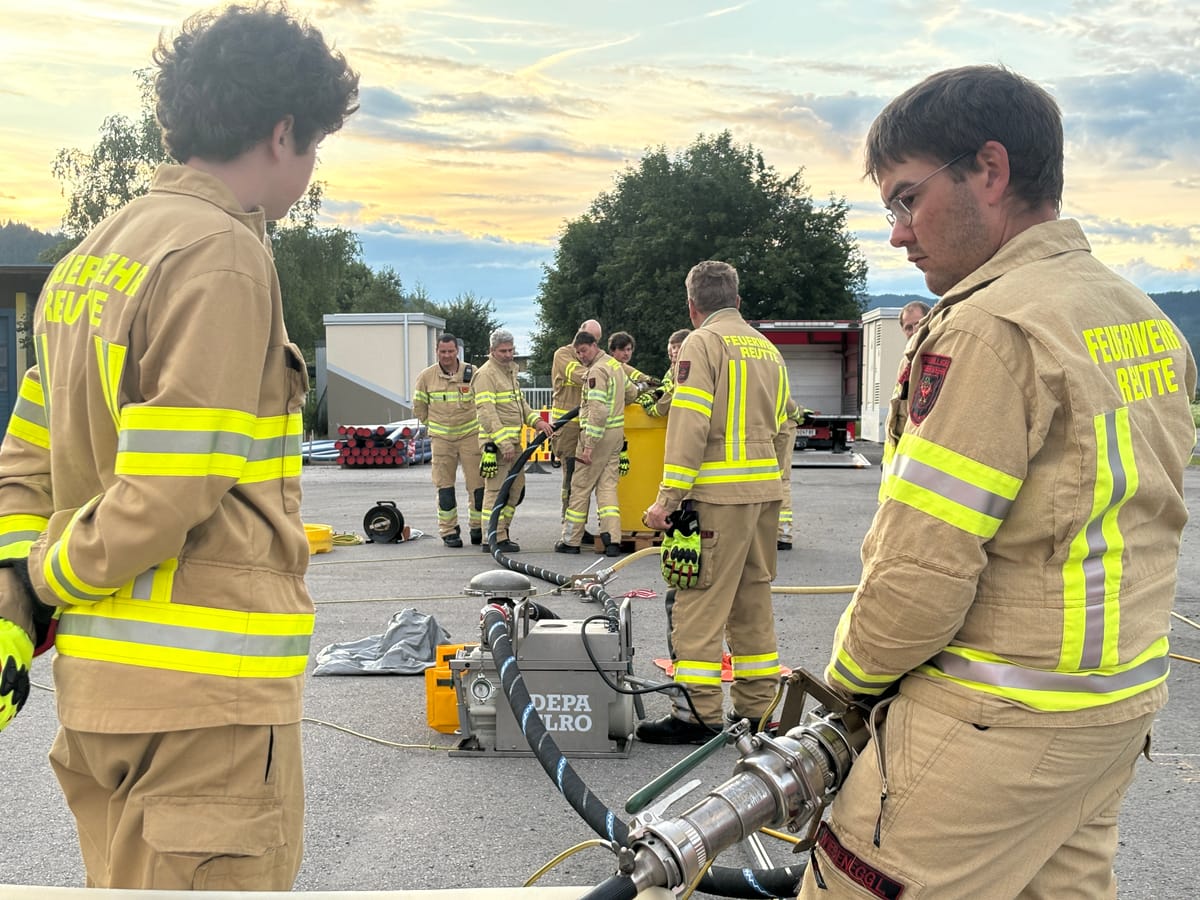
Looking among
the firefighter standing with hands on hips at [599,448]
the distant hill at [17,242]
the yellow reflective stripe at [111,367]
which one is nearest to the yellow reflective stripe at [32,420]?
the yellow reflective stripe at [111,367]

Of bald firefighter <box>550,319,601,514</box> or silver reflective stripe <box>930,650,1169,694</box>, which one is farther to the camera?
bald firefighter <box>550,319,601,514</box>

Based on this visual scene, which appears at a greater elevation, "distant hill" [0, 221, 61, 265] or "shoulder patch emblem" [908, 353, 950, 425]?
"distant hill" [0, 221, 61, 265]

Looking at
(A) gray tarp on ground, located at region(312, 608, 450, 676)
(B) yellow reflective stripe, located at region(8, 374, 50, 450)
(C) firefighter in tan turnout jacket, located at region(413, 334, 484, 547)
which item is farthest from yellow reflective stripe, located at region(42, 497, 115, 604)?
(C) firefighter in tan turnout jacket, located at region(413, 334, 484, 547)

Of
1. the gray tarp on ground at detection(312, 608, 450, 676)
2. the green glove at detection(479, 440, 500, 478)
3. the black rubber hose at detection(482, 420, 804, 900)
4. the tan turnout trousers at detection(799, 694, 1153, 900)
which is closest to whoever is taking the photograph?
the tan turnout trousers at detection(799, 694, 1153, 900)

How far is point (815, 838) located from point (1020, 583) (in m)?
0.60

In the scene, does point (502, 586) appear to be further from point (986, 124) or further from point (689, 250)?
point (689, 250)

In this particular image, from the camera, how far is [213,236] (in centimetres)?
178

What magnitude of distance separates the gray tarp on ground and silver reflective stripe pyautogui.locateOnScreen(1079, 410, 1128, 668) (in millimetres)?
4824

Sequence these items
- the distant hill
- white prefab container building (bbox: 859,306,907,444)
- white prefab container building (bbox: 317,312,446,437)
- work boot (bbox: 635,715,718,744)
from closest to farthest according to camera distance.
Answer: work boot (bbox: 635,715,718,744), white prefab container building (bbox: 859,306,907,444), white prefab container building (bbox: 317,312,446,437), the distant hill

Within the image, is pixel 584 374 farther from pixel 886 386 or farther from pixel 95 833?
pixel 886 386

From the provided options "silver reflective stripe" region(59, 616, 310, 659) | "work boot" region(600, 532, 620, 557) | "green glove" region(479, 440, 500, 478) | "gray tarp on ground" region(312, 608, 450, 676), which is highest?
"silver reflective stripe" region(59, 616, 310, 659)

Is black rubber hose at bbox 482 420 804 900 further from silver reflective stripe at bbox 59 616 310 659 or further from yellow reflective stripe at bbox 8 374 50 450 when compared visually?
yellow reflective stripe at bbox 8 374 50 450

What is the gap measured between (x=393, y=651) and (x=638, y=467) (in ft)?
16.0

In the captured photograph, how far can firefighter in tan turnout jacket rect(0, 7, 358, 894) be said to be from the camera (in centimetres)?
171
